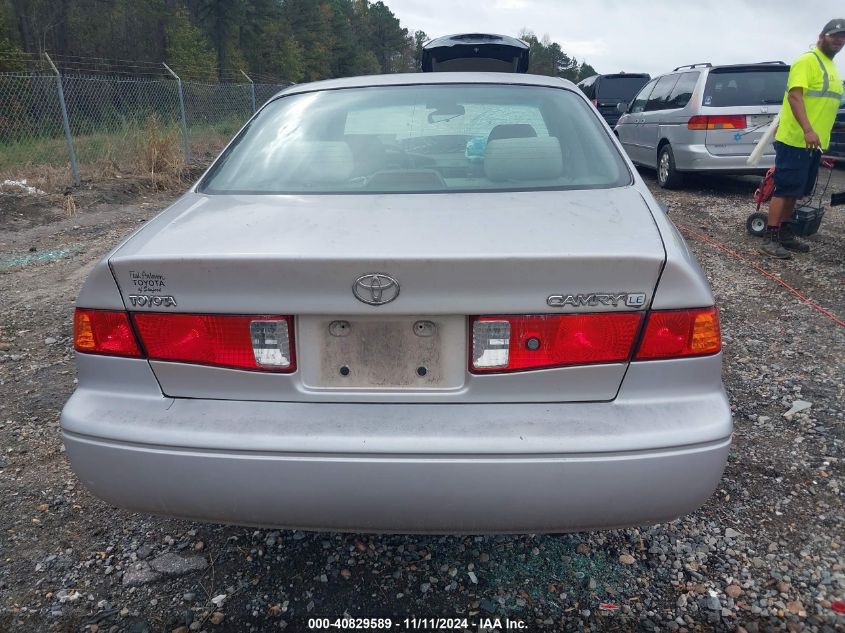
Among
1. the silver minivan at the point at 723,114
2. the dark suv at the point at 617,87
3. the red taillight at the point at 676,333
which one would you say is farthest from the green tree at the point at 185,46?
the red taillight at the point at 676,333

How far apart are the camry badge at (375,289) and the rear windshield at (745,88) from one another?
7977 mm

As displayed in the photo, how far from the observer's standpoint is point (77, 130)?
11375 mm

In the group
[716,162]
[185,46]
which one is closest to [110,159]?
[716,162]

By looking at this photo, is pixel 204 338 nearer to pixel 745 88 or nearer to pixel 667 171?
pixel 745 88

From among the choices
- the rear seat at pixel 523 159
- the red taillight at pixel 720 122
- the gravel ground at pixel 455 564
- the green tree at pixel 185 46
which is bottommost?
the green tree at pixel 185 46

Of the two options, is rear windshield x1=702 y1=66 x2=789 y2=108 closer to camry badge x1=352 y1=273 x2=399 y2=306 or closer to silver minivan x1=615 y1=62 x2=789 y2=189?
silver minivan x1=615 y1=62 x2=789 y2=189

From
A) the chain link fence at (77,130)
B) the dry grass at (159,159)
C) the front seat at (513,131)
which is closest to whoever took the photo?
the front seat at (513,131)

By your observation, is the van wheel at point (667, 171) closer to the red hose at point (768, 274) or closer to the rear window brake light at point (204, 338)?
the red hose at point (768, 274)

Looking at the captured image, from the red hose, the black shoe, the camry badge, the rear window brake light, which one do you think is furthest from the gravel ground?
the black shoe

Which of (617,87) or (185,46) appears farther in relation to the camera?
(185,46)

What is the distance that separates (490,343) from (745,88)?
8.11 meters

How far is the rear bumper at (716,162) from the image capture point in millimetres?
8023

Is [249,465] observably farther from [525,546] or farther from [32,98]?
[32,98]

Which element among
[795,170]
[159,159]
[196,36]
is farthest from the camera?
[196,36]
